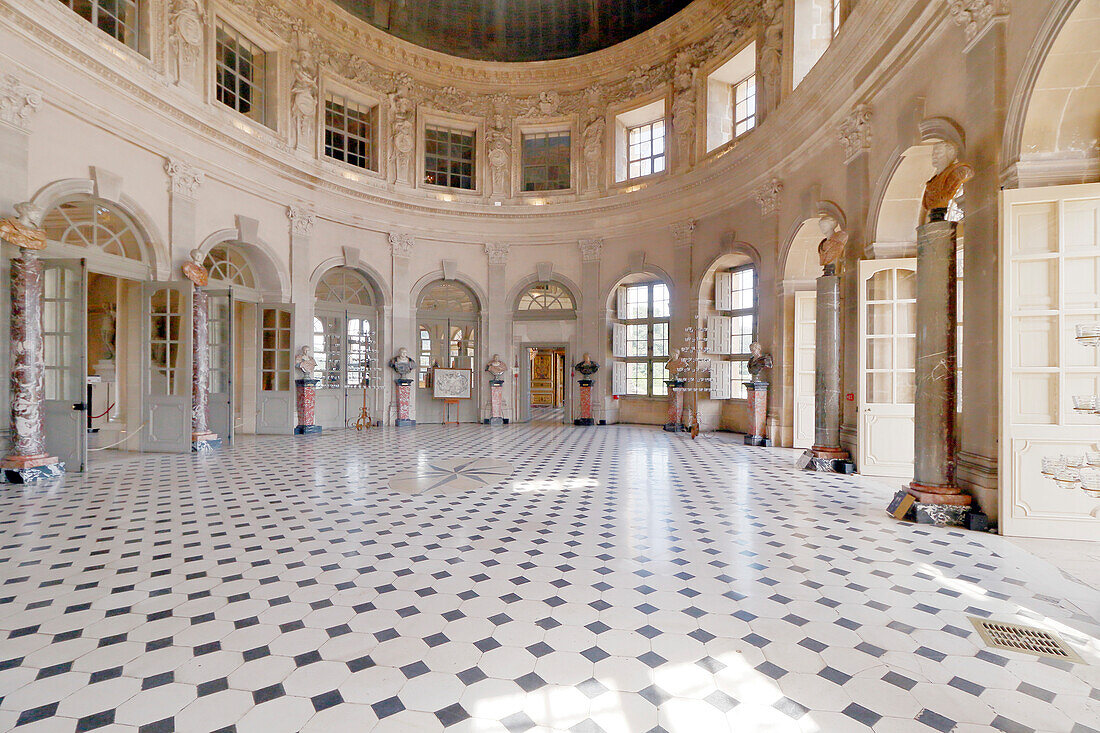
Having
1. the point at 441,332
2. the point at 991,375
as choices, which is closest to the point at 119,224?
the point at 441,332

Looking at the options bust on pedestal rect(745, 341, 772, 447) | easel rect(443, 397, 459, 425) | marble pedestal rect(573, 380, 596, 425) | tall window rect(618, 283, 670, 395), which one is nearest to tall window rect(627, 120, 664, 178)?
tall window rect(618, 283, 670, 395)

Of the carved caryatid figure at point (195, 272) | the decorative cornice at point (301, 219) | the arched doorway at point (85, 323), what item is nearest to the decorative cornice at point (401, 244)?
the decorative cornice at point (301, 219)

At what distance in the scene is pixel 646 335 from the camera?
1430 cm

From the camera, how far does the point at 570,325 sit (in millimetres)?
14594

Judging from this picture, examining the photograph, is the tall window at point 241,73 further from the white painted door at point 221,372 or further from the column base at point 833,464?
the column base at point 833,464

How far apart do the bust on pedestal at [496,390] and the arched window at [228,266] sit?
5.91 metres

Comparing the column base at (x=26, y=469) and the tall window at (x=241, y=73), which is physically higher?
the tall window at (x=241, y=73)

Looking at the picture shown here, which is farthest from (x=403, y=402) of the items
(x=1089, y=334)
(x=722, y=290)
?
(x=1089, y=334)

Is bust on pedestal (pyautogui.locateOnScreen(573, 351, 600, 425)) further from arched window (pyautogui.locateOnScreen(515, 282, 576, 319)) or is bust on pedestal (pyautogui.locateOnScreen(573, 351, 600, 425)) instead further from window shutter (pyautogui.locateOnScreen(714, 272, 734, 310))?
window shutter (pyautogui.locateOnScreen(714, 272, 734, 310))

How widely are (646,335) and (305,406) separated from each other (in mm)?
8631

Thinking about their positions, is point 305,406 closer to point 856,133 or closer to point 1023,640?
point 856,133

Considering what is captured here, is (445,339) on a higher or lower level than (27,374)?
higher

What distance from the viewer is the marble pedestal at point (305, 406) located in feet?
37.7

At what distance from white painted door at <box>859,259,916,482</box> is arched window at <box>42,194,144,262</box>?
431 inches
